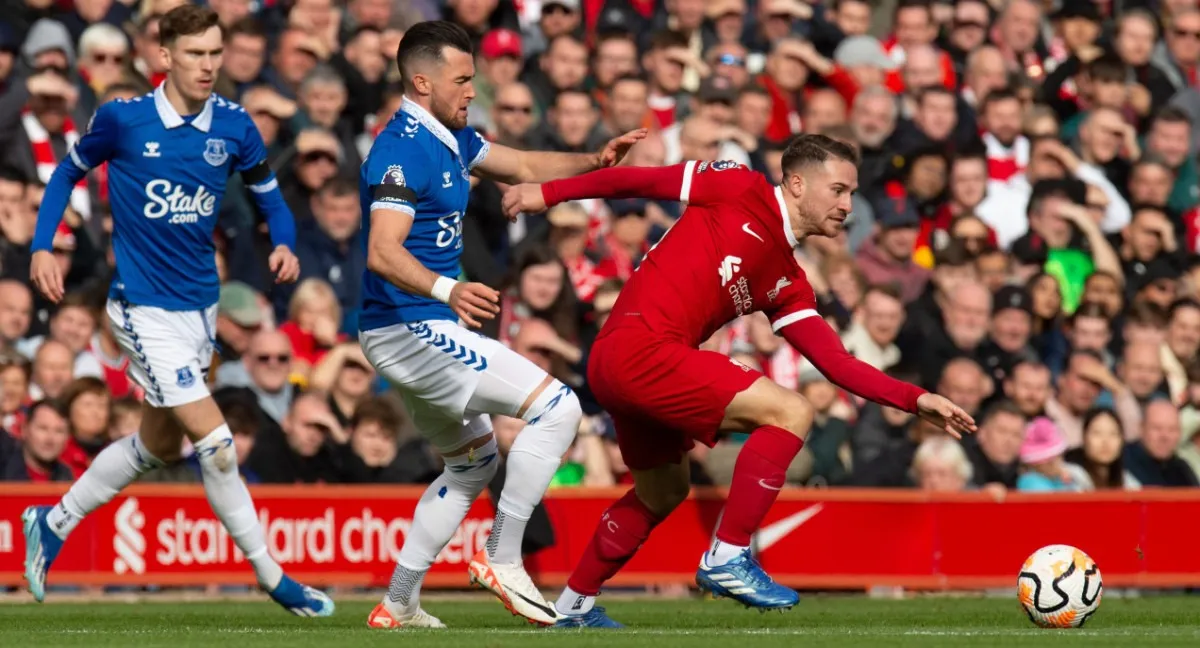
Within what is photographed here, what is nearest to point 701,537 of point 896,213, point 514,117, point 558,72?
point 514,117

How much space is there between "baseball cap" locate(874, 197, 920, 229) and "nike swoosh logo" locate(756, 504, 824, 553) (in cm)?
307

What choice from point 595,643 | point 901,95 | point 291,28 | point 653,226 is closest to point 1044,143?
point 901,95

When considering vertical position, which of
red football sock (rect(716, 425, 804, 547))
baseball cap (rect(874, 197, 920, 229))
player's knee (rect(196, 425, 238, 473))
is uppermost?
red football sock (rect(716, 425, 804, 547))

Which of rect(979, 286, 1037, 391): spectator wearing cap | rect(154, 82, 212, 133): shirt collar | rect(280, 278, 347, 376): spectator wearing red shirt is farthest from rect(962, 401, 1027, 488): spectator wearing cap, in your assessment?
rect(154, 82, 212, 133): shirt collar

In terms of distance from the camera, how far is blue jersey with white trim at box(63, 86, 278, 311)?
10070 mm

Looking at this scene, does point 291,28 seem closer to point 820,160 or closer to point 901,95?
point 901,95

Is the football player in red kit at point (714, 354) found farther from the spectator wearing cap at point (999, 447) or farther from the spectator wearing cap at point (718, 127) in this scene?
the spectator wearing cap at point (718, 127)

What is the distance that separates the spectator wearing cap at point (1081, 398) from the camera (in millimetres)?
15016

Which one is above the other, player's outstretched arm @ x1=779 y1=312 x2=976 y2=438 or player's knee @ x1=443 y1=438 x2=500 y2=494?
player's outstretched arm @ x1=779 y1=312 x2=976 y2=438

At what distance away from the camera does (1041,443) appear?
14.3 m

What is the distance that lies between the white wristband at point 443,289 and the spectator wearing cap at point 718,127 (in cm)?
693

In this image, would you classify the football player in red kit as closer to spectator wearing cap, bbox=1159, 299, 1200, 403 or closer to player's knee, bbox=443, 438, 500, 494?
player's knee, bbox=443, 438, 500, 494

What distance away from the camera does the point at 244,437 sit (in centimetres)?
1317

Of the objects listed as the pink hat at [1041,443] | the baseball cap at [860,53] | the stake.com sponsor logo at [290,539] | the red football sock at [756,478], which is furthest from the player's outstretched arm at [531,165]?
the baseball cap at [860,53]
